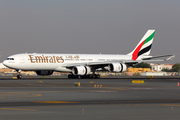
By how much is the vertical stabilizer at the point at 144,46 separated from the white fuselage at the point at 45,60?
978 centimetres

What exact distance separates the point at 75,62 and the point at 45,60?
736cm

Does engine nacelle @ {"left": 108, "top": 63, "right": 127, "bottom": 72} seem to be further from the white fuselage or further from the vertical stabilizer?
the vertical stabilizer

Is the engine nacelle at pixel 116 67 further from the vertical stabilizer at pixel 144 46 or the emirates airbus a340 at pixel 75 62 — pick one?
the vertical stabilizer at pixel 144 46

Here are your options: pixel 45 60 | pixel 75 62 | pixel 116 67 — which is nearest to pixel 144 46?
pixel 116 67

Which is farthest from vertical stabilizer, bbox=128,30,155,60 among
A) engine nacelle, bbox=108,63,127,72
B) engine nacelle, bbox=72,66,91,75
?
engine nacelle, bbox=72,66,91,75

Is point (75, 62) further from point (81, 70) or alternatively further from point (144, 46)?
Answer: point (144, 46)

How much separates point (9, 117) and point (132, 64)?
6203 cm

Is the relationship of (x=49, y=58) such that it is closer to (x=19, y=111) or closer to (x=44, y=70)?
(x=44, y=70)

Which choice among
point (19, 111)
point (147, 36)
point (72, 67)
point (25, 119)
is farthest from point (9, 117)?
point (147, 36)

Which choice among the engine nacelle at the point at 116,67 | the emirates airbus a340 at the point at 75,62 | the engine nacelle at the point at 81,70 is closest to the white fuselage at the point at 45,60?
the emirates airbus a340 at the point at 75,62

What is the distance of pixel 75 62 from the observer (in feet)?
235

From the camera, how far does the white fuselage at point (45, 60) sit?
213 ft

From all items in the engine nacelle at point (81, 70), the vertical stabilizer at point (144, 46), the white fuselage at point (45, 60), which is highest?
the vertical stabilizer at point (144, 46)

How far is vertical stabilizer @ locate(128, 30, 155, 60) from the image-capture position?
80.1 m
